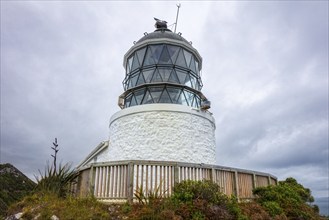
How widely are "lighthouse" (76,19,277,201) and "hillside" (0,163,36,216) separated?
3572 mm

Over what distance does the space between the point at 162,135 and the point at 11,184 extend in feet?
24.5

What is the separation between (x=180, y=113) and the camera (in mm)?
10914

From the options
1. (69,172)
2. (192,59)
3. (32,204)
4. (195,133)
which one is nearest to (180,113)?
(195,133)

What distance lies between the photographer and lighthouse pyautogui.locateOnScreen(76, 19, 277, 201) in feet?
24.9

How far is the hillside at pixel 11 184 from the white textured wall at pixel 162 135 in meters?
3.82

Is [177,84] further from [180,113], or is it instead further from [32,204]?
[32,204]

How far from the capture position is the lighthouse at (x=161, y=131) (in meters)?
7.58

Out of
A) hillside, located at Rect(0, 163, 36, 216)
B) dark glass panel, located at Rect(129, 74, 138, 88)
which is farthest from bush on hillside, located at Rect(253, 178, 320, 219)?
hillside, located at Rect(0, 163, 36, 216)

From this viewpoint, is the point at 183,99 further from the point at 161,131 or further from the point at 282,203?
the point at 282,203

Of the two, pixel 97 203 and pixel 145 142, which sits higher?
pixel 145 142

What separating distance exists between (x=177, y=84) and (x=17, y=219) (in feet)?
24.0

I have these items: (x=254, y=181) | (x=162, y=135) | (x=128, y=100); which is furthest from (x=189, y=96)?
(x=254, y=181)

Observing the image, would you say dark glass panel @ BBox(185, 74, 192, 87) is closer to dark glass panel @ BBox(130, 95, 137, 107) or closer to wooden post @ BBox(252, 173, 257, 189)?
dark glass panel @ BBox(130, 95, 137, 107)

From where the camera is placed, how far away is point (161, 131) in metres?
10.6
